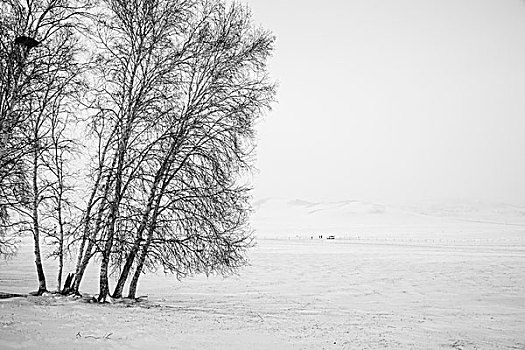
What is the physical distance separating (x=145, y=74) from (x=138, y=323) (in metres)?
7.58

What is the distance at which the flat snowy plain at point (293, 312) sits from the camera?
31.1 ft

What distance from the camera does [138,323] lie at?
10.5 m

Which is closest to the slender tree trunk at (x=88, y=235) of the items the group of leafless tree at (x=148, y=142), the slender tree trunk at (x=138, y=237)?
the group of leafless tree at (x=148, y=142)

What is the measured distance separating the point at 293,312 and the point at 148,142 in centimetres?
800

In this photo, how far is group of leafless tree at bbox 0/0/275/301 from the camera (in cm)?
1309

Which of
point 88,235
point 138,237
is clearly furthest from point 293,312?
point 88,235

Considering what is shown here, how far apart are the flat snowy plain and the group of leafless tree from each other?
2084mm

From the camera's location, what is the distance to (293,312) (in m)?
15.7

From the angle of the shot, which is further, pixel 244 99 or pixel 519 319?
pixel 519 319

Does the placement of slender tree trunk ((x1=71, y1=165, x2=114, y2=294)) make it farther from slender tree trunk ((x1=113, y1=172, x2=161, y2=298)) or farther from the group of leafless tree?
slender tree trunk ((x1=113, y1=172, x2=161, y2=298))

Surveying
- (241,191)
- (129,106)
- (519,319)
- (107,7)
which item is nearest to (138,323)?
(241,191)

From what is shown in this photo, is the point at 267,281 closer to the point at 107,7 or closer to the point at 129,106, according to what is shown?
the point at 129,106

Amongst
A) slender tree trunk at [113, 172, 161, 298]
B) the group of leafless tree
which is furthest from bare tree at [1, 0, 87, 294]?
slender tree trunk at [113, 172, 161, 298]

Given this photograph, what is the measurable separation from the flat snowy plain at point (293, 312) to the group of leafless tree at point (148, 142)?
82.1 inches
